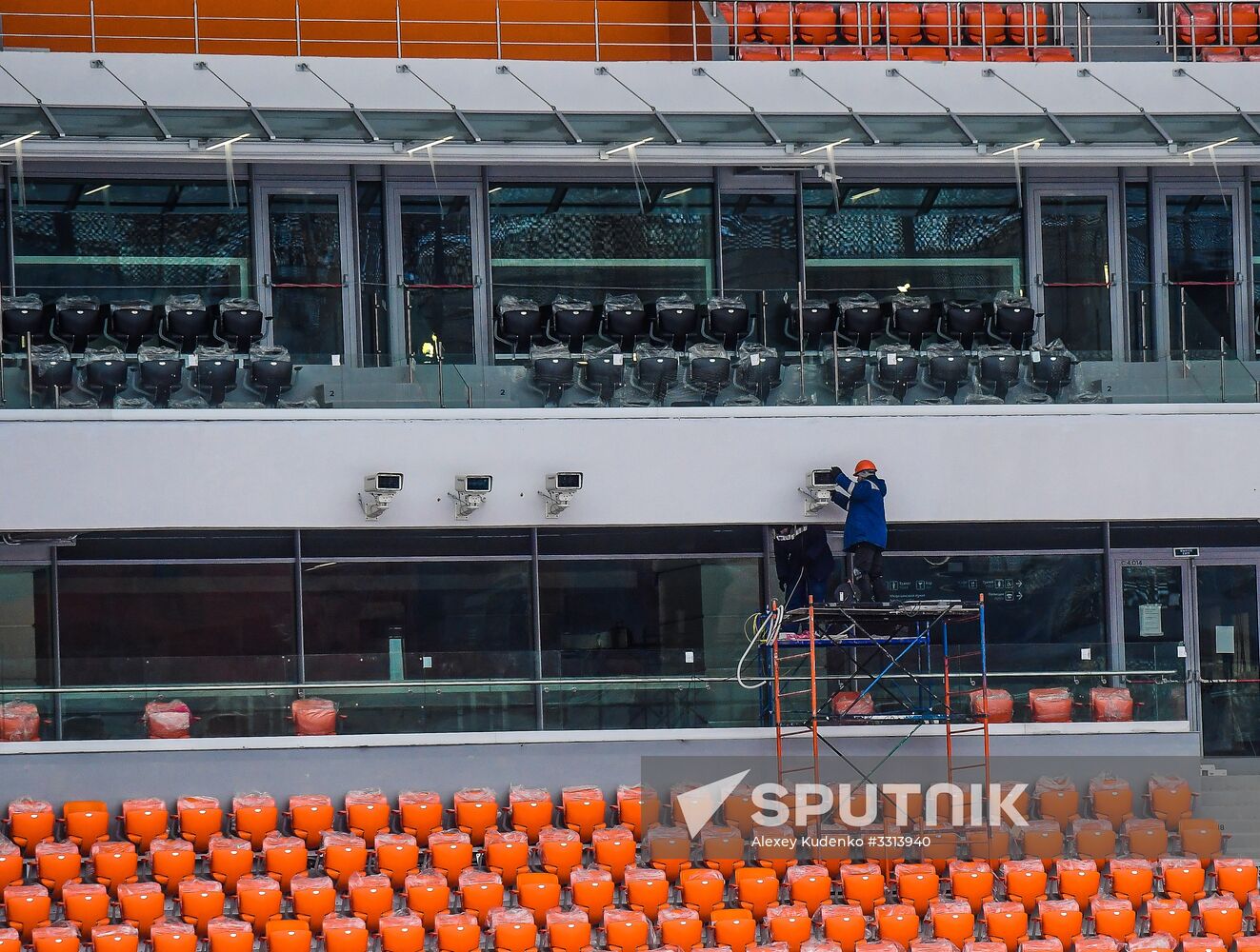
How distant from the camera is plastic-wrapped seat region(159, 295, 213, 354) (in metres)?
19.5

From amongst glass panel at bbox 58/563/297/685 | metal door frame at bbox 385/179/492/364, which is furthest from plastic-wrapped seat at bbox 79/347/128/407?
metal door frame at bbox 385/179/492/364

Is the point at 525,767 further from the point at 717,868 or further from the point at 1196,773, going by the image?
the point at 1196,773

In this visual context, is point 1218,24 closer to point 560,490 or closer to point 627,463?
point 627,463

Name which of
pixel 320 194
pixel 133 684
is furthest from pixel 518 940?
pixel 320 194

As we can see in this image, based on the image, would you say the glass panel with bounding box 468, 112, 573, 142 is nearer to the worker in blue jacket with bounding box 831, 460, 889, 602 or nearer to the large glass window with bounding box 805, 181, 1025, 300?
the large glass window with bounding box 805, 181, 1025, 300

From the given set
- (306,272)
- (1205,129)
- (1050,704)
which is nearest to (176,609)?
(306,272)

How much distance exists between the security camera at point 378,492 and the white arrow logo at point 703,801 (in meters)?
3.83

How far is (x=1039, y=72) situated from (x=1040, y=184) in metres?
1.19

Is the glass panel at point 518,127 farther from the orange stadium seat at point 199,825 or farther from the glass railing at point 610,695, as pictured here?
the orange stadium seat at point 199,825

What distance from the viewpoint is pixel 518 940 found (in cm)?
1460

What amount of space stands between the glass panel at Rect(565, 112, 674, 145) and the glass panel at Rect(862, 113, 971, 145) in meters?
2.11

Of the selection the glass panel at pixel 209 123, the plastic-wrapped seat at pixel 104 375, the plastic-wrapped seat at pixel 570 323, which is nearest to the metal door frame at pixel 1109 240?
the plastic-wrapped seat at pixel 570 323

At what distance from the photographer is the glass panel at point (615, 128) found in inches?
785

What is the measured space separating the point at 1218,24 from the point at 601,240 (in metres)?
7.35
